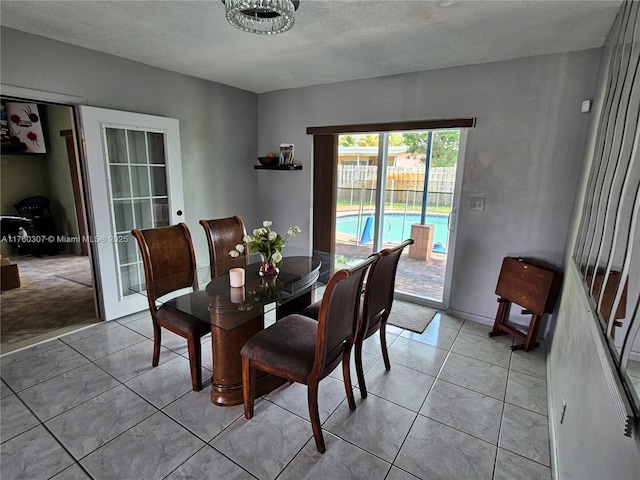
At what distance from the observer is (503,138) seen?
111 inches

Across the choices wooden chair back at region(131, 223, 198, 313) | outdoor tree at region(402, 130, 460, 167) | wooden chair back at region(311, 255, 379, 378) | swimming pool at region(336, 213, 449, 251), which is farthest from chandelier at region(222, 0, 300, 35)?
swimming pool at region(336, 213, 449, 251)

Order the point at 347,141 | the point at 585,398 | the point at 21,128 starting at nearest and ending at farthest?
the point at 585,398 < the point at 347,141 < the point at 21,128

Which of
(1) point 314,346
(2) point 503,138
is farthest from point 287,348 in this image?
(2) point 503,138

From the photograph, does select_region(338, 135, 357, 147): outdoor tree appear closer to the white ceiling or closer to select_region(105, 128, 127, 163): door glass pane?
the white ceiling

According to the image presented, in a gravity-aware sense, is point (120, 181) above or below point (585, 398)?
above

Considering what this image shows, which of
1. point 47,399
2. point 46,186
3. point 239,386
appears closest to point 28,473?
point 47,399

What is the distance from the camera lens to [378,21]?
210 centimetres

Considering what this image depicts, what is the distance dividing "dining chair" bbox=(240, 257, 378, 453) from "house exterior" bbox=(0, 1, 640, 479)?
1.04 m

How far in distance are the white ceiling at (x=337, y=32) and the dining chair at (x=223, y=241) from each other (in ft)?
4.61

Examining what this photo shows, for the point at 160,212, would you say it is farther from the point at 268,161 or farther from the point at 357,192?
the point at 357,192

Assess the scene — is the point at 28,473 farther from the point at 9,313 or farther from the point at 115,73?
the point at 115,73

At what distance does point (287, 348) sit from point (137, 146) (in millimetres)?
2561

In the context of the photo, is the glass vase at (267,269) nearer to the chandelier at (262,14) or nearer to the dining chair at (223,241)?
→ the dining chair at (223,241)

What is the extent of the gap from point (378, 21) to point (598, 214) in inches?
65.6
